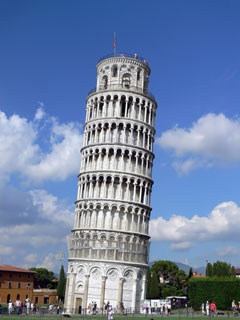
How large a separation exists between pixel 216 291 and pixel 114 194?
18883 mm

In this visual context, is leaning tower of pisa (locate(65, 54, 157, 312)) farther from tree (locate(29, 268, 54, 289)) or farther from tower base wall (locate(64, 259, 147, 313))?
tree (locate(29, 268, 54, 289))

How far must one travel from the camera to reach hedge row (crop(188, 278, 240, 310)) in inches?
2089

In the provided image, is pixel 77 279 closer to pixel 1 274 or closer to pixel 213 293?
pixel 213 293

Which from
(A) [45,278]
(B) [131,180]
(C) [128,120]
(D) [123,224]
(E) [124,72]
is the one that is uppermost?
(E) [124,72]

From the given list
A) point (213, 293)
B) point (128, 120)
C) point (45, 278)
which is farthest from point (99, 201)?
point (45, 278)

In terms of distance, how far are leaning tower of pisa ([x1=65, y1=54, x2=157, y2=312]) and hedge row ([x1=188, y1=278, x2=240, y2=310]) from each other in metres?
7.26

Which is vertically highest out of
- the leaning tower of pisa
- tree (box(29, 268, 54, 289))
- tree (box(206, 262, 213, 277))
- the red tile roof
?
the leaning tower of pisa

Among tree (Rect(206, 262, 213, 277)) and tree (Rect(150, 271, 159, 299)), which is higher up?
tree (Rect(206, 262, 213, 277))

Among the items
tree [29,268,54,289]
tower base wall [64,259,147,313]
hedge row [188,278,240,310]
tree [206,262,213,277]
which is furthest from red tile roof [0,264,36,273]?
hedge row [188,278,240,310]

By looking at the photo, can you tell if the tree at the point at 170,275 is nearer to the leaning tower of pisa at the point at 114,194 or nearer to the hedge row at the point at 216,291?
the hedge row at the point at 216,291

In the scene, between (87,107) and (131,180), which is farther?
(87,107)

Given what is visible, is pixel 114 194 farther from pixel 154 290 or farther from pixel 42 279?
pixel 42 279

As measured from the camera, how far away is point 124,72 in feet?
214

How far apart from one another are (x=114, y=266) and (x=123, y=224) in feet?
19.2
